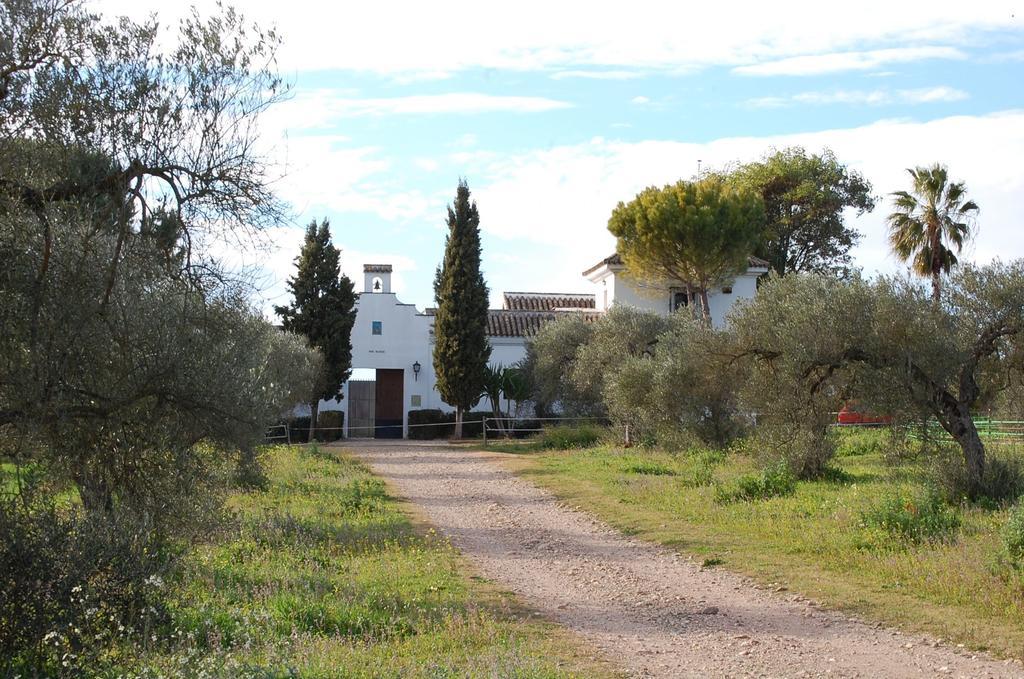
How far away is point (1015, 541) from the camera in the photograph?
9.55m

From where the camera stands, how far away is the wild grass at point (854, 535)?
8.79m

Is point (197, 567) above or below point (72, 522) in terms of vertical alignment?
below

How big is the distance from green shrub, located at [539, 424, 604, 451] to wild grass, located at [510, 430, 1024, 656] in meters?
9.15

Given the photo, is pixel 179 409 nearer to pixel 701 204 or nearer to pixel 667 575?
pixel 667 575

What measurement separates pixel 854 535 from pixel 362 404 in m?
29.3

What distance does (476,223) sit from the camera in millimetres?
36188

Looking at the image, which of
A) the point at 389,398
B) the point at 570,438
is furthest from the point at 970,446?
the point at 389,398

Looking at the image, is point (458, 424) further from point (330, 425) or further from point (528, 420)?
point (330, 425)

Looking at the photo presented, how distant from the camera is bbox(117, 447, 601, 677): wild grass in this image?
6.69 m

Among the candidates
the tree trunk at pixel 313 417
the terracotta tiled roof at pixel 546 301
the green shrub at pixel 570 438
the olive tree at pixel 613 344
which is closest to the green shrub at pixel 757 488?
the olive tree at pixel 613 344

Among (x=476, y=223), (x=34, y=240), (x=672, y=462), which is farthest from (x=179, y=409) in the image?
(x=476, y=223)

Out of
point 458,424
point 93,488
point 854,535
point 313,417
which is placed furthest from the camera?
point 313,417

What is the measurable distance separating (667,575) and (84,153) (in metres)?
7.09

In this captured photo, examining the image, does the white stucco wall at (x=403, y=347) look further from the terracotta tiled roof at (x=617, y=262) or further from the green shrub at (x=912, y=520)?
the green shrub at (x=912, y=520)
